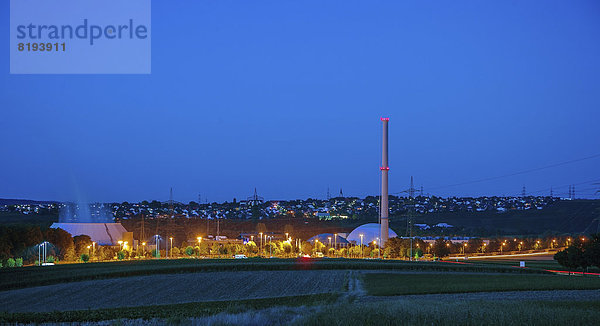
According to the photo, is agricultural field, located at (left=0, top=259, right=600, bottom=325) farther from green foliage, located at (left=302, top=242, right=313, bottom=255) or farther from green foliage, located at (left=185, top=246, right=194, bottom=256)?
green foliage, located at (left=302, top=242, right=313, bottom=255)

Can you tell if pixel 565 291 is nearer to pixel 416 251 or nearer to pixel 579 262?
pixel 579 262

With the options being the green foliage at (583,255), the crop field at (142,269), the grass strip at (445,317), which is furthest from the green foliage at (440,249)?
the grass strip at (445,317)

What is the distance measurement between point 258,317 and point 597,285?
2934 cm

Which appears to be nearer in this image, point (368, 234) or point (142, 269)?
point (142, 269)

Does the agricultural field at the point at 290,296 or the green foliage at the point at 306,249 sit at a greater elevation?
the agricultural field at the point at 290,296

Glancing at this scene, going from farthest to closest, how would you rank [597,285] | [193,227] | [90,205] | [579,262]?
[193,227], [90,205], [579,262], [597,285]

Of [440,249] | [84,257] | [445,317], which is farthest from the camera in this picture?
[440,249]

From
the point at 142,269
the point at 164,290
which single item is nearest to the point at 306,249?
the point at 142,269

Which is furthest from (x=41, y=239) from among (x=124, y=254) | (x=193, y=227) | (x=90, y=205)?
(x=193, y=227)

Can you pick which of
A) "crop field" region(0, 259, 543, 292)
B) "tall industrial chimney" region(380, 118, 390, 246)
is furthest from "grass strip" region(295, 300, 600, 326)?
"tall industrial chimney" region(380, 118, 390, 246)

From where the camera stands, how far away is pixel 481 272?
193 ft

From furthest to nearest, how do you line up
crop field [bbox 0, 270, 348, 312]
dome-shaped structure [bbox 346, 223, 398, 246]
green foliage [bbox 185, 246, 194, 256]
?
dome-shaped structure [bbox 346, 223, 398, 246]
green foliage [bbox 185, 246, 194, 256]
crop field [bbox 0, 270, 348, 312]

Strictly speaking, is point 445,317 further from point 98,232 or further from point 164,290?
point 98,232

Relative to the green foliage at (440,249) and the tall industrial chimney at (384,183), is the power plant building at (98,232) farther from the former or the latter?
the green foliage at (440,249)
